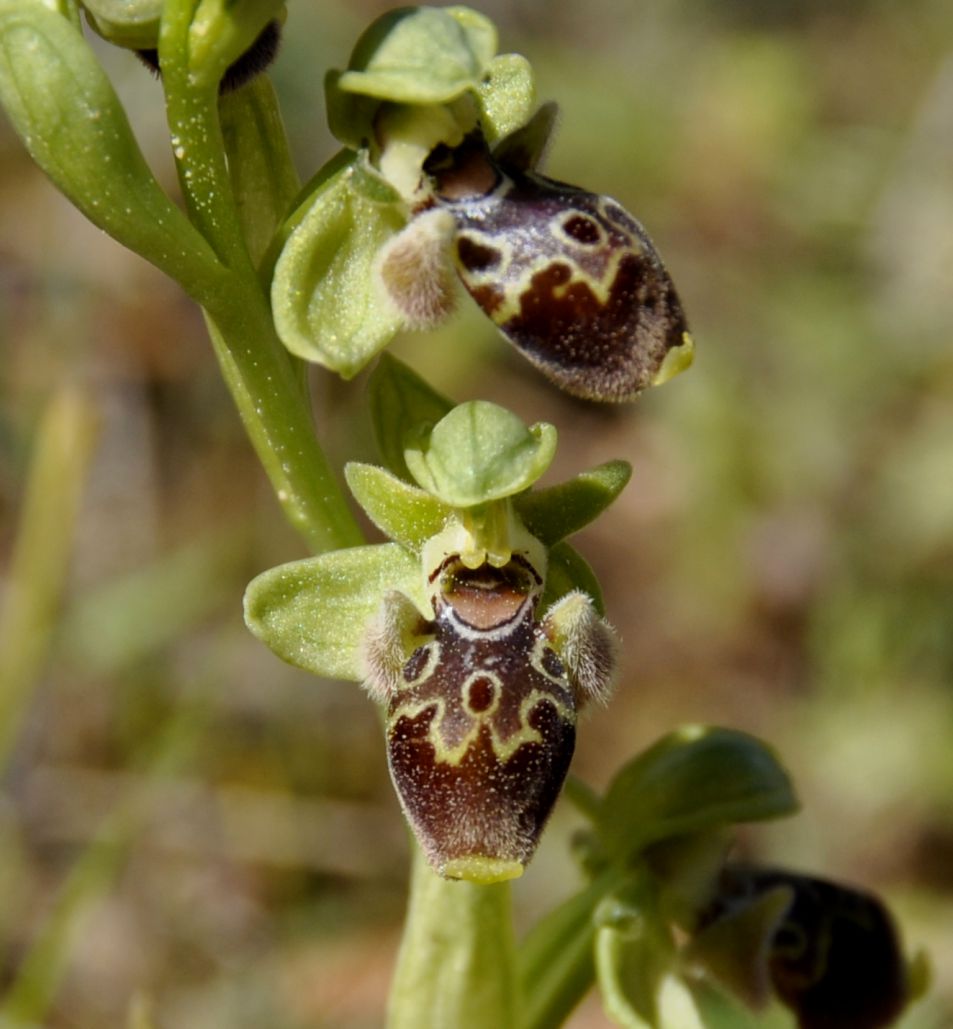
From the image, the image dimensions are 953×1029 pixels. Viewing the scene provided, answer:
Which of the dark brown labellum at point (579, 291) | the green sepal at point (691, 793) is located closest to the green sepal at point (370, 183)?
the dark brown labellum at point (579, 291)

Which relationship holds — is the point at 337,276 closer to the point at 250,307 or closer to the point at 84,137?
the point at 250,307

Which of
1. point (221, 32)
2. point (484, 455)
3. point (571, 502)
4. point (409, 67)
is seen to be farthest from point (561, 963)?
point (221, 32)

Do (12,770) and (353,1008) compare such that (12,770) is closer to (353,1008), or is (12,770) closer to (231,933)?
(231,933)

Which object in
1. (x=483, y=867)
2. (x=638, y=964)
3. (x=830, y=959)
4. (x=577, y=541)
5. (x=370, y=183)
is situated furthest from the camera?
(x=577, y=541)

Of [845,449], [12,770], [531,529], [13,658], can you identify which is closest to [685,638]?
[845,449]

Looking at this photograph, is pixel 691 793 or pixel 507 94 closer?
pixel 507 94

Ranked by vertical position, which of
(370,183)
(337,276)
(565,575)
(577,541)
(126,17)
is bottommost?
(577,541)
